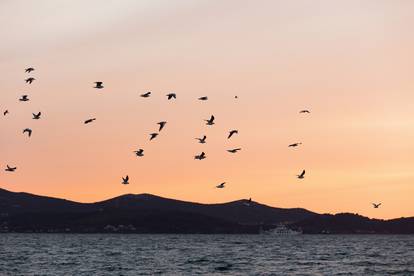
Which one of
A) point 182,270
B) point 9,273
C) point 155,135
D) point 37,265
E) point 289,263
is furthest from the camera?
point 289,263

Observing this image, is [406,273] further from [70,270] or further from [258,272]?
[70,270]

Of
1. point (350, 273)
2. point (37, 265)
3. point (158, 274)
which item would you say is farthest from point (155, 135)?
point (37, 265)

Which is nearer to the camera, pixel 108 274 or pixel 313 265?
pixel 108 274

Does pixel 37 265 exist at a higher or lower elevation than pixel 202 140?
lower

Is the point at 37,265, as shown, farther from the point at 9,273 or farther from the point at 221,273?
the point at 221,273

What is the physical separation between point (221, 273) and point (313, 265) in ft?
73.5

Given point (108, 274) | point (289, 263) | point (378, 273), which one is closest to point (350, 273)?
point (378, 273)

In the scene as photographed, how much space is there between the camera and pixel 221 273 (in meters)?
101

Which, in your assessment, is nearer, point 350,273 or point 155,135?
point 155,135

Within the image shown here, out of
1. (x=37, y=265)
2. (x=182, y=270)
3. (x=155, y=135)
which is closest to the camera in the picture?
(x=155, y=135)

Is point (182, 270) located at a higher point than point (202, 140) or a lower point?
lower

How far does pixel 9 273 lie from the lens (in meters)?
99.8

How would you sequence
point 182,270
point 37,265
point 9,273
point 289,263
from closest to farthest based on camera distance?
point 9,273 → point 182,270 → point 37,265 → point 289,263

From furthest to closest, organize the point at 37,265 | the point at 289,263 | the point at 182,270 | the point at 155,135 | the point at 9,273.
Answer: the point at 289,263
the point at 37,265
the point at 182,270
the point at 9,273
the point at 155,135
